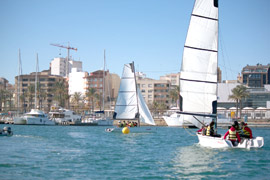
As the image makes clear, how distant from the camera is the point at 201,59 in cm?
3559

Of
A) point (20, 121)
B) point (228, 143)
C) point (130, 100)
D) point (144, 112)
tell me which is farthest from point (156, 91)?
point (228, 143)

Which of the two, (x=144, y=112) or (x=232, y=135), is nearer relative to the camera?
(x=232, y=135)

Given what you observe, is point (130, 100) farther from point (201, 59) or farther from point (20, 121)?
point (20, 121)

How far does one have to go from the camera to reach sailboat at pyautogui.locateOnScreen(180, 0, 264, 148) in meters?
35.3

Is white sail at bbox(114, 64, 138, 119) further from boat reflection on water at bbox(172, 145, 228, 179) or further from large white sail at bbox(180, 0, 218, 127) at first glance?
boat reflection on water at bbox(172, 145, 228, 179)

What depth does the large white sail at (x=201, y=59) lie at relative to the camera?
35.4 meters

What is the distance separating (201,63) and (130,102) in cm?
2623

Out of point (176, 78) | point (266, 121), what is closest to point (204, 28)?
point (266, 121)

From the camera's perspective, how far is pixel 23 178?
22.7 m

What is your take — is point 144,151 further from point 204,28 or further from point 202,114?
point 204,28

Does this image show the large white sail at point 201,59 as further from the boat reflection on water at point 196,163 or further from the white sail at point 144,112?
the white sail at point 144,112

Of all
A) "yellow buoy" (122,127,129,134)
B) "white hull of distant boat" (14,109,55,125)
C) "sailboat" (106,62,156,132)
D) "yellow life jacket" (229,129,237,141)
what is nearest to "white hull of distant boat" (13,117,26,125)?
"white hull of distant boat" (14,109,55,125)

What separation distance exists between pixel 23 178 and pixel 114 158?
931 cm

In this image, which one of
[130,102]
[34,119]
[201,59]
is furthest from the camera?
[34,119]
